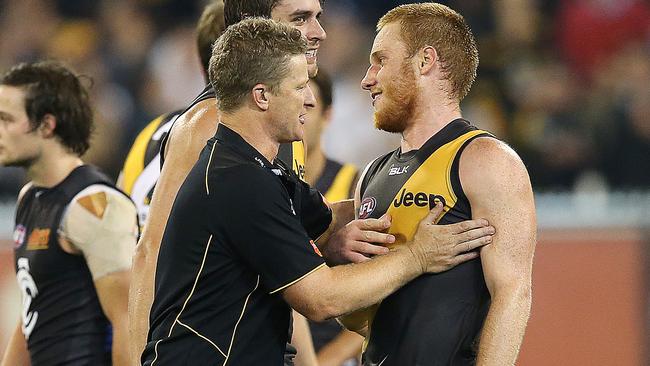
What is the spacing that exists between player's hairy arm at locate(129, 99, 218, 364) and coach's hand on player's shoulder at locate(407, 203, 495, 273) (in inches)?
34.4

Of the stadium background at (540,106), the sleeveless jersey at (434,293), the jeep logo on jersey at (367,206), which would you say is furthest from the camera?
the stadium background at (540,106)

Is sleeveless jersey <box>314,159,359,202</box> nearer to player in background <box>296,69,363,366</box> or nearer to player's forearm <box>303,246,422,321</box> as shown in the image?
player in background <box>296,69,363,366</box>

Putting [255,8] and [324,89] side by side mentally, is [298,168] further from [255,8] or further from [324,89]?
[324,89]

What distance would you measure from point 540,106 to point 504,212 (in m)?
6.30

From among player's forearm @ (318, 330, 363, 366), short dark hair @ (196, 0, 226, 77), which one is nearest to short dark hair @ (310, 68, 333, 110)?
player's forearm @ (318, 330, 363, 366)

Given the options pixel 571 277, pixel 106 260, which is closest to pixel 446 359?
pixel 106 260

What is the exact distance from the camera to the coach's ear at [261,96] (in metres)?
3.96

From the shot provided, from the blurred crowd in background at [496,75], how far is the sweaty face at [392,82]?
5109 millimetres

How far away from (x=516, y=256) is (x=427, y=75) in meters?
0.76

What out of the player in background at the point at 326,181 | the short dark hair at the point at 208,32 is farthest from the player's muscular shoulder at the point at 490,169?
the player in background at the point at 326,181

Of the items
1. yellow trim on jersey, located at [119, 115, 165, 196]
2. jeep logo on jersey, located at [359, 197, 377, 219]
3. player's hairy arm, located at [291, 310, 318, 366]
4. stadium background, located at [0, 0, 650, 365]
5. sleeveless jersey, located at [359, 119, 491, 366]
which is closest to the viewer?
sleeveless jersey, located at [359, 119, 491, 366]

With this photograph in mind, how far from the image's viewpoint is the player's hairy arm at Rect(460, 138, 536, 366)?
3.96 m

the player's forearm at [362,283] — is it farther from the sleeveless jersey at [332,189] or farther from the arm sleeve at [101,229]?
the sleeveless jersey at [332,189]

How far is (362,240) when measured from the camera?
13.9 ft
